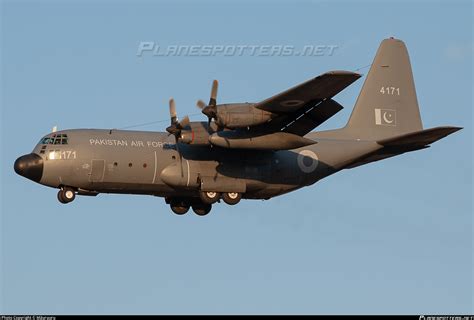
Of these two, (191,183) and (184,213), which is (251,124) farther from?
(184,213)

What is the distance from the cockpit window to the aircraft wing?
5477mm

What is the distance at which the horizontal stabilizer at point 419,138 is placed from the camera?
2836 centimetres

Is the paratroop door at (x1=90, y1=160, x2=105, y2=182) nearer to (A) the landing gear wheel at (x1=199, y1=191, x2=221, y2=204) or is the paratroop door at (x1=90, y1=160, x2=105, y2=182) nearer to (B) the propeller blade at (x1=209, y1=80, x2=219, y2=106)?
(A) the landing gear wheel at (x1=199, y1=191, x2=221, y2=204)

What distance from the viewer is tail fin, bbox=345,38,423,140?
31656 millimetres

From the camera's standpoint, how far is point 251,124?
26.8 m

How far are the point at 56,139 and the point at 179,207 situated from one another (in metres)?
4.34

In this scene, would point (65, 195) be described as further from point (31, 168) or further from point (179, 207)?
point (179, 207)

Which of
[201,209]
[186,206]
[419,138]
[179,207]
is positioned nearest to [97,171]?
[179,207]

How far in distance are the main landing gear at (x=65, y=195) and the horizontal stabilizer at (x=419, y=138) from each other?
9.05m

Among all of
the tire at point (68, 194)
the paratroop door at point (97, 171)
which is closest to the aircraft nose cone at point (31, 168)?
the tire at point (68, 194)

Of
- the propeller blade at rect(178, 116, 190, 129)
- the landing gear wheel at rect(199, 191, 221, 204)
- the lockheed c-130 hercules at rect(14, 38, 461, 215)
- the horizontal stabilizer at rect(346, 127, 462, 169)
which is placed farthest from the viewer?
the landing gear wheel at rect(199, 191, 221, 204)

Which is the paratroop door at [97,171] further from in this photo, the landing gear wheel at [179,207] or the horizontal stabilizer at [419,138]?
the horizontal stabilizer at [419,138]

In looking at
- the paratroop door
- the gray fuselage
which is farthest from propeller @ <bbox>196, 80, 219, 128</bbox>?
the paratroop door

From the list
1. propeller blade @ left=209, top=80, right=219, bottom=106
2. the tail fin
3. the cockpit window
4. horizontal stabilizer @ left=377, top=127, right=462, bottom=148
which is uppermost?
the tail fin
